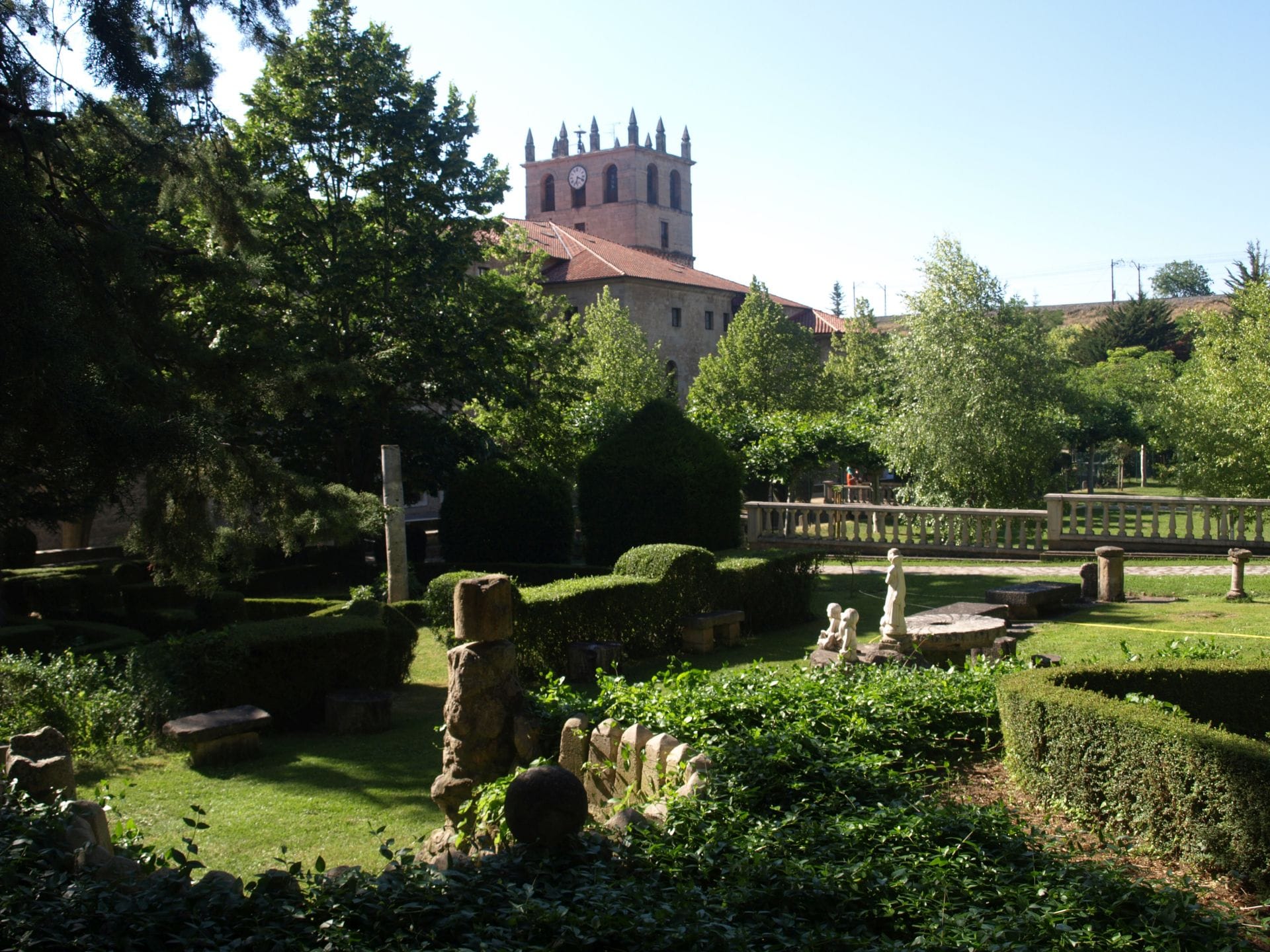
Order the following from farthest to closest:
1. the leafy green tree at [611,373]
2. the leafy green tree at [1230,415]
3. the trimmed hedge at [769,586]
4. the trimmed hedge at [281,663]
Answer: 1. the leafy green tree at [611,373]
2. the leafy green tree at [1230,415]
3. the trimmed hedge at [769,586]
4. the trimmed hedge at [281,663]

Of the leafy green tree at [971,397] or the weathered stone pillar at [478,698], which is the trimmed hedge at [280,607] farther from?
the leafy green tree at [971,397]

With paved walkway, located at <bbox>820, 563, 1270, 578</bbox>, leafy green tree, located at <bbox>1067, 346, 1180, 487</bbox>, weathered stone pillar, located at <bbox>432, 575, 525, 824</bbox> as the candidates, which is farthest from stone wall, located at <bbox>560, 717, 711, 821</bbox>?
leafy green tree, located at <bbox>1067, 346, 1180, 487</bbox>

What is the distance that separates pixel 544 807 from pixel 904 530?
19.6 m

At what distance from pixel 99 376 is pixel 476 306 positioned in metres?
13.2

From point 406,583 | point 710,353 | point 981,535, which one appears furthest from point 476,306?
point 710,353

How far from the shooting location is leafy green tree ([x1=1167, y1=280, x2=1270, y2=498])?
23875mm

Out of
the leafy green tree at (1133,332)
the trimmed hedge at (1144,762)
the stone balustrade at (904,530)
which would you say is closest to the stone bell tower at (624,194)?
the leafy green tree at (1133,332)

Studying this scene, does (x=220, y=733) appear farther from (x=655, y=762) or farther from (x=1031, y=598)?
(x=1031, y=598)

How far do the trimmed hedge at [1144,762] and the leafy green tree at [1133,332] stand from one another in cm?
5836

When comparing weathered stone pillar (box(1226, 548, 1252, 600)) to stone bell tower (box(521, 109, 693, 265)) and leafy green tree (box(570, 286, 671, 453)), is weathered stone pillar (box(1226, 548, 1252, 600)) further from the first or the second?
stone bell tower (box(521, 109, 693, 265))

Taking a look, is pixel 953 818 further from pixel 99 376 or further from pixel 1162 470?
pixel 1162 470

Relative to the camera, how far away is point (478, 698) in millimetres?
6824

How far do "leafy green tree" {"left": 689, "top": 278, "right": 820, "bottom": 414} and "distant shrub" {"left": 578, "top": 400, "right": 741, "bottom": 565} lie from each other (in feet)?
83.8

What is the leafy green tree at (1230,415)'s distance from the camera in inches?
940
